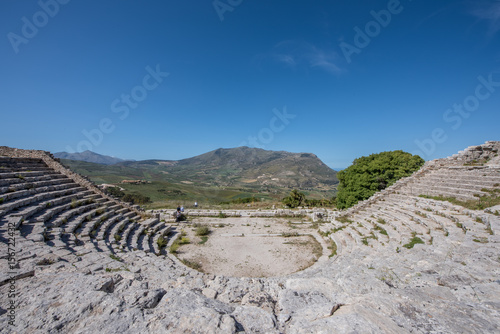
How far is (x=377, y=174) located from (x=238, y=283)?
69.3 feet

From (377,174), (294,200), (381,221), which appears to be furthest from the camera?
(294,200)

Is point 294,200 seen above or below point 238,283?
above

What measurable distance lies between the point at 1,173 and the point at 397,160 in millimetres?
30131

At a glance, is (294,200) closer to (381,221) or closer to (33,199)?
(381,221)

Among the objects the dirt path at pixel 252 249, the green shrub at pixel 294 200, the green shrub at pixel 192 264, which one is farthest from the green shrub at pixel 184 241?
the green shrub at pixel 294 200

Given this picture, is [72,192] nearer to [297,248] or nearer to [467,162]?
[297,248]

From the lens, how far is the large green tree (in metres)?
20.8

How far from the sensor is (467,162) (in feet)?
51.4

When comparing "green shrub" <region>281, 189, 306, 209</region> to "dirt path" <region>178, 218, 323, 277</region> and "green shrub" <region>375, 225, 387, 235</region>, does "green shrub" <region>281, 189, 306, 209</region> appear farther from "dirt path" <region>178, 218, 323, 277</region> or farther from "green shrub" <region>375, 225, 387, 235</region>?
"green shrub" <region>375, 225, 387, 235</region>

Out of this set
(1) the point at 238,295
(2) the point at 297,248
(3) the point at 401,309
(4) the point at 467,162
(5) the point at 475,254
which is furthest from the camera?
(4) the point at 467,162

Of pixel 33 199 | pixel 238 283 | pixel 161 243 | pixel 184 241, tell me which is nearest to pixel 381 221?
pixel 238 283

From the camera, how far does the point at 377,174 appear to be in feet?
70.7

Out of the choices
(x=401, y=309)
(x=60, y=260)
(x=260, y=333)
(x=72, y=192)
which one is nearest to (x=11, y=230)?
(x=60, y=260)

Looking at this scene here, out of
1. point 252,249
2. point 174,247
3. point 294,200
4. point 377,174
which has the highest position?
point 377,174
